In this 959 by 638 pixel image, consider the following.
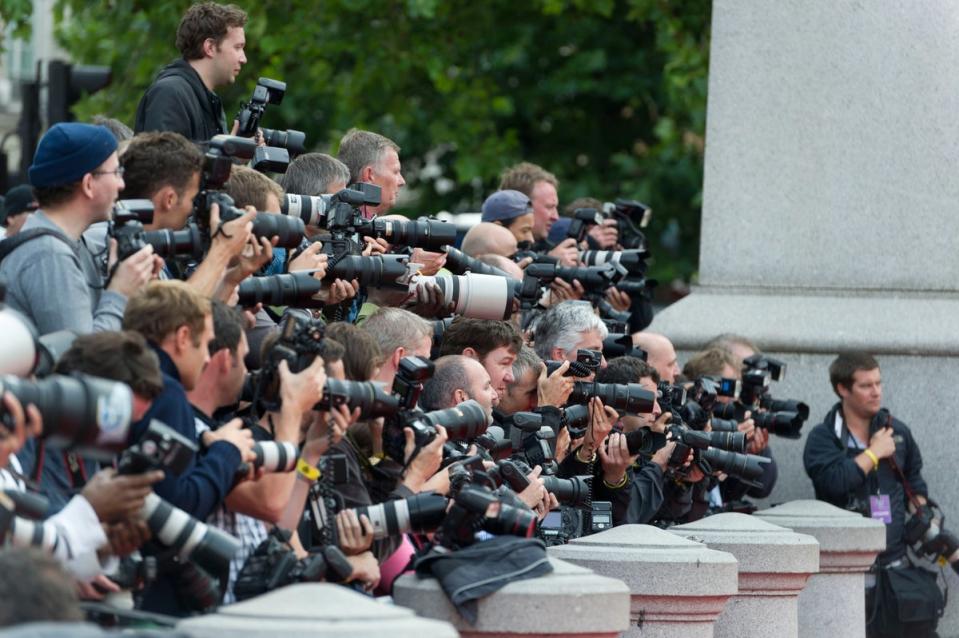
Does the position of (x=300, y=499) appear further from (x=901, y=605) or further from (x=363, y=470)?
(x=901, y=605)

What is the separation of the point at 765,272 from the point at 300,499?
6.17 metres

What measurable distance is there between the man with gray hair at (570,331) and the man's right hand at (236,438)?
3.69m

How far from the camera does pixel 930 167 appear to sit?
11.9m

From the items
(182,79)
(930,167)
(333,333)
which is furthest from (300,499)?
(930,167)

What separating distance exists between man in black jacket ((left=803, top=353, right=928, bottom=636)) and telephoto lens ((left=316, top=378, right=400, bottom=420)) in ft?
16.9

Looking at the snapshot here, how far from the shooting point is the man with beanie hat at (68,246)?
6270mm

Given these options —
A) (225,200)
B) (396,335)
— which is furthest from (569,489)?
(225,200)

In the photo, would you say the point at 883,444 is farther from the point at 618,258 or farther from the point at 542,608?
the point at 542,608

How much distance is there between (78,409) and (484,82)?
1545 centimetres

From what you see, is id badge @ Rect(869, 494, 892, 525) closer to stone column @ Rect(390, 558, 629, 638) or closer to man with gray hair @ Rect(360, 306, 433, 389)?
man with gray hair @ Rect(360, 306, 433, 389)

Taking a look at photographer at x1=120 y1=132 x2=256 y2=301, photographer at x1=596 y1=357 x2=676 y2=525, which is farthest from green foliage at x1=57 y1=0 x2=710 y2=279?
photographer at x1=120 y1=132 x2=256 y2=301

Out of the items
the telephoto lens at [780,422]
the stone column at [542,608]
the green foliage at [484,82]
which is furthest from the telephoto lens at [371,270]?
the green foliage at [484,82]

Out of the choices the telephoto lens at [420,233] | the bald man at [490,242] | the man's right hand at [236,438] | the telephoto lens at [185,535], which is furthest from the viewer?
the bald man at [490,242]

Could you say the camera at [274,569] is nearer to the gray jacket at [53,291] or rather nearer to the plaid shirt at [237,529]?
the plaid shirt at [237,529]
